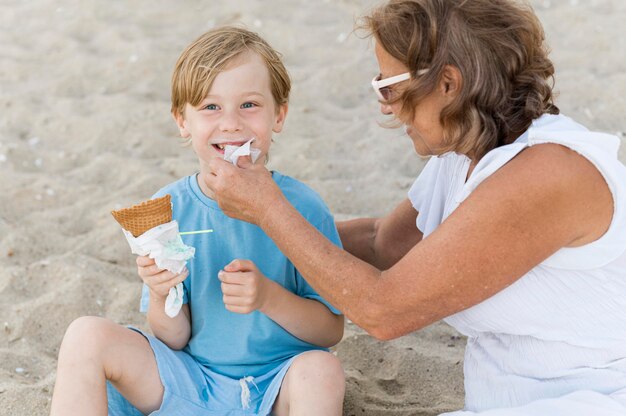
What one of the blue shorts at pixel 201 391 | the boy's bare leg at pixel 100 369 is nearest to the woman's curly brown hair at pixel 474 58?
the blue shorts at pixel 201 391

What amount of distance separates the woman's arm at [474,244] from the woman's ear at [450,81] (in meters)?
0.26

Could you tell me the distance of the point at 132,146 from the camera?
190 inches

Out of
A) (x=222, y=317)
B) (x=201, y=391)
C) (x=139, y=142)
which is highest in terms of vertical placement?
(x=222, y=317)

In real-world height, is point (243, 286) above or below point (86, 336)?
above

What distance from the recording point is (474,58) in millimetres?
2264

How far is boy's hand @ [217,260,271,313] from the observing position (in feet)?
7.97

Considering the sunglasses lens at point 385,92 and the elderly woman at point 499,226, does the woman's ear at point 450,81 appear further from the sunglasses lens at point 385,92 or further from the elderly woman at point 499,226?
the sunglasses lens at point 385,92

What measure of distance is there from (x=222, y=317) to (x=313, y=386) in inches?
17.1

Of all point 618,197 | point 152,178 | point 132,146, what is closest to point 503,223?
point 618,197

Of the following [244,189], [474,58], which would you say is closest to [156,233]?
[244,189]

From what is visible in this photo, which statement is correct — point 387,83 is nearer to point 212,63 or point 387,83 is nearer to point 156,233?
point 212,63

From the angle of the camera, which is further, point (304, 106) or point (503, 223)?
point (304, 106)

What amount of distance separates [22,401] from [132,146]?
85.0 inches

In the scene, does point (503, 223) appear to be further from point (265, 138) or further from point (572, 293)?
point (265, 138)
